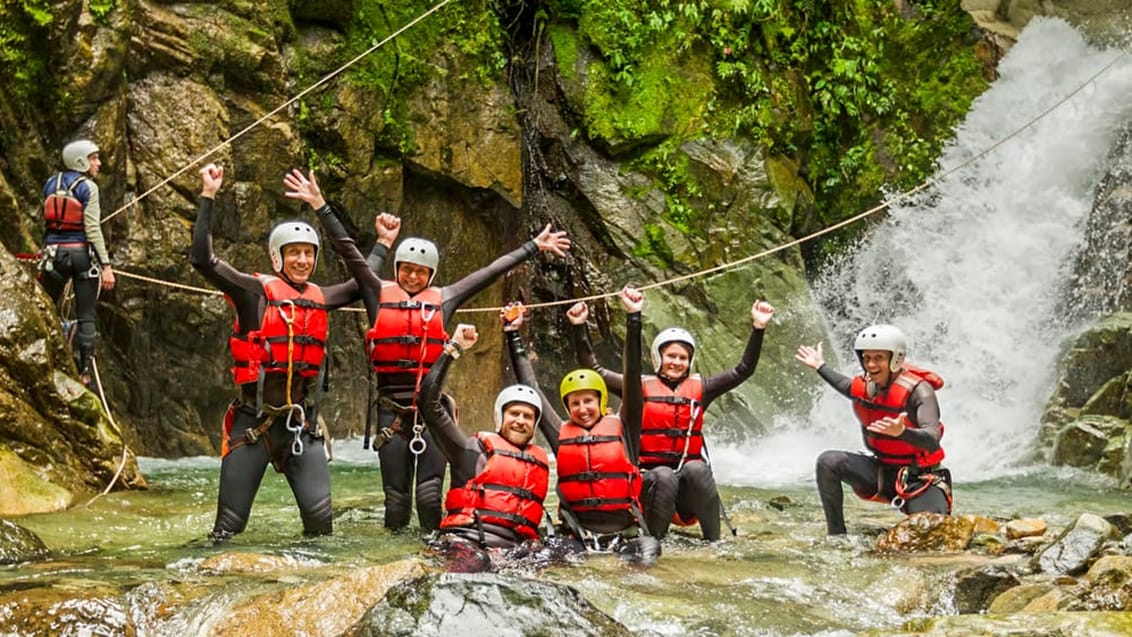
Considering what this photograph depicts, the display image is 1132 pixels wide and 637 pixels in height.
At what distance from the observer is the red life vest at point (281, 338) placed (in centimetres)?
683

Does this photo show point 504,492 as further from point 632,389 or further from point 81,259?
point 81,259

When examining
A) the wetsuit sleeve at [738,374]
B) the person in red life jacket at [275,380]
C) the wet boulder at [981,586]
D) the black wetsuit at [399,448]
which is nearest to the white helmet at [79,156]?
the black wetsuit at [399,448]

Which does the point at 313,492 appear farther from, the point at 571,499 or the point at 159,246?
the point at 159,246

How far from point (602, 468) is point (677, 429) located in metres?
1.11

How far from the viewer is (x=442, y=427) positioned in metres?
6.90

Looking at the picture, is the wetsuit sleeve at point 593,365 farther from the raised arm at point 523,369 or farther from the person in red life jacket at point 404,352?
the person in red life jacket at point 404,352

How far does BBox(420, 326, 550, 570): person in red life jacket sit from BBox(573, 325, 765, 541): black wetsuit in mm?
972

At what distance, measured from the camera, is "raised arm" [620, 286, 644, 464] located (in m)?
7.19

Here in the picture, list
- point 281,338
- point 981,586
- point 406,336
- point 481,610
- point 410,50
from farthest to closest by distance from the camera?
point 410,50, point 406,336, point 281,338, point 981,586, point 481,610

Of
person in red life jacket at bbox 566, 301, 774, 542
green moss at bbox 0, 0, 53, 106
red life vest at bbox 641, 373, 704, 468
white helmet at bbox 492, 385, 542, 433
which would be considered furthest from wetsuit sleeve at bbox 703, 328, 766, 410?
green moss at bbox 0, 0, 53, 106

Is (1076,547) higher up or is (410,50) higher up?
(410,50)

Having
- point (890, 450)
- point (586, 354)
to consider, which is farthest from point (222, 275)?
point (890, 450)

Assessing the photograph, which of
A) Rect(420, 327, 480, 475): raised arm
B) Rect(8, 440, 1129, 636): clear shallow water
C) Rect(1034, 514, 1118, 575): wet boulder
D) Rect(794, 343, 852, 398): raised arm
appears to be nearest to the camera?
Rect(8, 440, 1129, 636): clear shallow water

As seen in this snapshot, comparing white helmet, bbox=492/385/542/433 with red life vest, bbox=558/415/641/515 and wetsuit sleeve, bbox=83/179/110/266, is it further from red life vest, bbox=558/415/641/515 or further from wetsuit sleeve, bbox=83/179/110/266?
wetsuit sleeve, bbox=83/179/110/266
